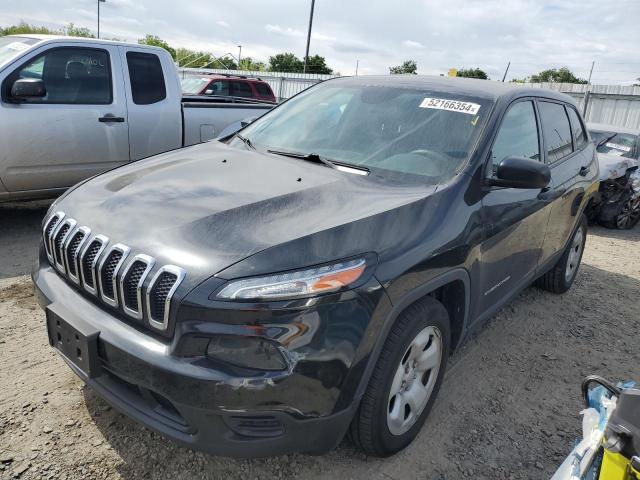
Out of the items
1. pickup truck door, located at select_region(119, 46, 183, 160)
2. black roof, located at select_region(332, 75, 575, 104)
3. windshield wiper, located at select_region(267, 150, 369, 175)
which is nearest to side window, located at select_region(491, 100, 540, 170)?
black roof, located at select_region(332, 75, 575, 104)

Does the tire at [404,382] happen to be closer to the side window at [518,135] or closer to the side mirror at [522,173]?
the side mirror at [522,173]

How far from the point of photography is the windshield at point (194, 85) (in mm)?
13172

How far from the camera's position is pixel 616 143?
8.82m

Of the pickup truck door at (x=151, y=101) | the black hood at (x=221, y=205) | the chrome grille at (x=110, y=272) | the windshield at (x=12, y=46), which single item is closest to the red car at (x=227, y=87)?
the pickup truck door at (x=151, y=101)

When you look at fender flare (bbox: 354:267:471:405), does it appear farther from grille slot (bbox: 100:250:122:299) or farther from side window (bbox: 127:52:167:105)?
side window (bbox: 127:52:167:105)

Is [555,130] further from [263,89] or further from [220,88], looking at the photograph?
[263,89]

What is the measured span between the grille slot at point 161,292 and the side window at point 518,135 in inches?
73.5

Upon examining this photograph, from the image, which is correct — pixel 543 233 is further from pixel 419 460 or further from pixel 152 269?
pixel 152 269

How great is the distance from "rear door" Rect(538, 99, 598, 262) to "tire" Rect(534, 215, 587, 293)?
28 centimetres

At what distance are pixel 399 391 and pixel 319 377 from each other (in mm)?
621

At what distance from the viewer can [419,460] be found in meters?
2.48

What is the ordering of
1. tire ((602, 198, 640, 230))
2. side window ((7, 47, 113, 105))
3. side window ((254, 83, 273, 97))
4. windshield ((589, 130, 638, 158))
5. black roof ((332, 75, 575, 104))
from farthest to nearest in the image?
side window ((254, 83, 273, 97)) < windshield ((589, 130, 638, 158)) < tire ((602, 198, 640, 230)) < side window ((7, 47, 113, 105)) < black roof ((332, 75, 575, 104))

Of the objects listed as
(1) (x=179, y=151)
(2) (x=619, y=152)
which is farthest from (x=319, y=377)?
(2) (x=619, y=152)

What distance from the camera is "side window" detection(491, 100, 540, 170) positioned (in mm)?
2980
